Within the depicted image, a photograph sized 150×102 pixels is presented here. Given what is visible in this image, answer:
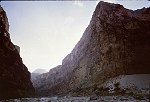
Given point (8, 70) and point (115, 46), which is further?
point (115, 46)

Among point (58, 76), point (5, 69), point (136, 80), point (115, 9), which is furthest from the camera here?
point (58, 76)

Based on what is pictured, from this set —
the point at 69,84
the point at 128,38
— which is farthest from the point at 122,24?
the point at 69,84

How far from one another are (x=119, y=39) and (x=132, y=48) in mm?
3337

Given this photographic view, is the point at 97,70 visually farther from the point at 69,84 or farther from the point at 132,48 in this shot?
the point at 69,84

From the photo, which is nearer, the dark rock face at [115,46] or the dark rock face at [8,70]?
the dark rock face at [8,70]

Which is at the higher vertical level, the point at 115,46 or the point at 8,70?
the point at 115,46

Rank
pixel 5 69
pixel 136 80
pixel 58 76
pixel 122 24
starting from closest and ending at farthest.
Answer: pixel 136 80, pixel 5 69, pixel 122 24, pixel 58 76

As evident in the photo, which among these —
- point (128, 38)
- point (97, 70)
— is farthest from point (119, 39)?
point (97, 70)

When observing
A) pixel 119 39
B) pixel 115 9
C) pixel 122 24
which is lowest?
pixel 119 39

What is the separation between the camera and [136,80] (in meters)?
34.5

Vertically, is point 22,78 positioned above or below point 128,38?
below

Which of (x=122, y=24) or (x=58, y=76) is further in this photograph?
(x=58, y=76)

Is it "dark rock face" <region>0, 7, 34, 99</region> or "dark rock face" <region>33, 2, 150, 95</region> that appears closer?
"dark rock face" <region>0, 7, 34, 99</region>

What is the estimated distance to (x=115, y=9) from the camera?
47.9 m
